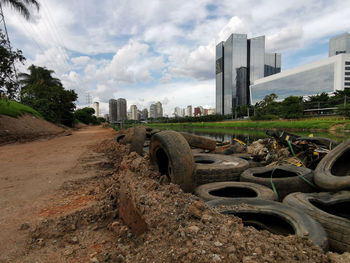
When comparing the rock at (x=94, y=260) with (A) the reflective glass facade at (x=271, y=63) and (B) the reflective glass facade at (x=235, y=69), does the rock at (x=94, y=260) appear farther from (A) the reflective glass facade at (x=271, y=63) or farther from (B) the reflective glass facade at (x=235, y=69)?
(A) the reflective glass facade at (x=271, y=63)

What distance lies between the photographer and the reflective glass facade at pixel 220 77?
12681 cm

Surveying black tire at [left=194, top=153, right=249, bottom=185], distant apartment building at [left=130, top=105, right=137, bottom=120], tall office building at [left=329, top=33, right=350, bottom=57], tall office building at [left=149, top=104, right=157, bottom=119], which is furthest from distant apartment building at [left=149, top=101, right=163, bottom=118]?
black tire at [left=194, top=153, right=249, bottom=185]

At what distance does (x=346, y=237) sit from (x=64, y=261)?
3129 mm

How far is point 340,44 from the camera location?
112000 millimetres

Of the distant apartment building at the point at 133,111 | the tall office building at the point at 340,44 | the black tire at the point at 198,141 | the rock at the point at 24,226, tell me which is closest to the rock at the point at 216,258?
the rock at the point at 24,226

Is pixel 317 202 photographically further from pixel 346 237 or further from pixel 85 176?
pixel 85 176

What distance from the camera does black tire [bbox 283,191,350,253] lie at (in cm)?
240

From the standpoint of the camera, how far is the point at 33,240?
228 centimetres

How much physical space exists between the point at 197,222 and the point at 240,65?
12857cm

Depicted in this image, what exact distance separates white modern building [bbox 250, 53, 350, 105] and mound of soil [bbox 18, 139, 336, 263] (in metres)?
88.6

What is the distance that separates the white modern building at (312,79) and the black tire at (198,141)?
83.8m

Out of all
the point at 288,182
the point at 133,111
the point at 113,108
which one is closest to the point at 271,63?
the point at 133,111

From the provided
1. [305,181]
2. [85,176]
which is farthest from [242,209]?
[85,176]

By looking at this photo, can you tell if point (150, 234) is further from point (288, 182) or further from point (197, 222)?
point (288, 182)
